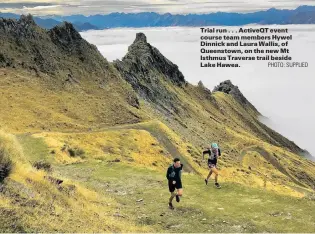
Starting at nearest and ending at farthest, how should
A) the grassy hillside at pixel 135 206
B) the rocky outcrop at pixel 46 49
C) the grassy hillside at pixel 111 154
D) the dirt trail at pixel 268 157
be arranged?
1. the grassy hillside at pixel 135 206
2. the grassy hillside at pixel 111 154
3. the rocky outcrop at pixel 46 49
4. the dirt trail at pixel 268 157

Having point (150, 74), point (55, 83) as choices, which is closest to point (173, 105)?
point (150, 74)

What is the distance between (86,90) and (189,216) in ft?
269

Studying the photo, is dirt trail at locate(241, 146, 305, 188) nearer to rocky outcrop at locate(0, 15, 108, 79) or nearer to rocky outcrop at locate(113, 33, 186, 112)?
rocky outcrop at locate(113, 33, 186, 112)

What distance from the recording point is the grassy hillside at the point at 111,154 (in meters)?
21.0

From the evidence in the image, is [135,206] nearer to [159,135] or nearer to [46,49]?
[159,135]

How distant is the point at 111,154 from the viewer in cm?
5384

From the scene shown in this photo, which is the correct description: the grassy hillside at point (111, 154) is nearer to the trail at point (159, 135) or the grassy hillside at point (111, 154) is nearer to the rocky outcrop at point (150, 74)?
the trail at point (159, 135)

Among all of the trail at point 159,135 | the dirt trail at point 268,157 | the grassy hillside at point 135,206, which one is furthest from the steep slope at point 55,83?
the dirt trail at point 268,157

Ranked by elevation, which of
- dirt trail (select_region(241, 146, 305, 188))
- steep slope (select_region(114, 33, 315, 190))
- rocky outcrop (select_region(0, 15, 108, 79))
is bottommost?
dirt trail (select_region(241, 146, 305, 188))

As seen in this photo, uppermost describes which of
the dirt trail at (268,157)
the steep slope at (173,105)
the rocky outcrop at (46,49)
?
the rocky outcrop at (46,49)

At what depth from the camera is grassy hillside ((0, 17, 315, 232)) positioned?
21.0 meters

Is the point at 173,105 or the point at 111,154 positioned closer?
the point at 111,154

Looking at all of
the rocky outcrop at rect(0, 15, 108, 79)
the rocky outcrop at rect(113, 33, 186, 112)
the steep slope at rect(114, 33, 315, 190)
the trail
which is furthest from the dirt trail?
the rocky outcrop at rect(0, 15, 108, 79)

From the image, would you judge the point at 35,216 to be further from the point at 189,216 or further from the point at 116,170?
the point at 116,170
